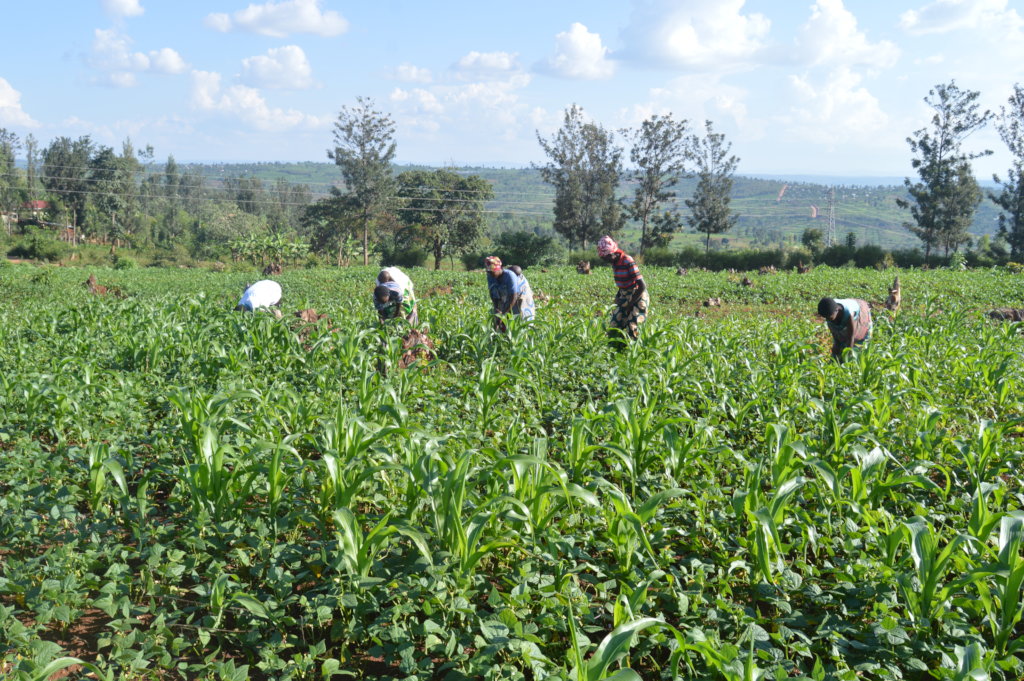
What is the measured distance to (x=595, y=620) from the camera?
2930 mm

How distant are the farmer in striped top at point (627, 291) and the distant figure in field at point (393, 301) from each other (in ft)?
7.88

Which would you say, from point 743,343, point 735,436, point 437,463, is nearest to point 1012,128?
point 743,343

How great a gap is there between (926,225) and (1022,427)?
126ft

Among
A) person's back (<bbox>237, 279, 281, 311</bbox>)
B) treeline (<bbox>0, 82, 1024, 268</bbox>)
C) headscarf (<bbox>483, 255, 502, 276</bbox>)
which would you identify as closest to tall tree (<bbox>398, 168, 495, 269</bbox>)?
treeline (<bbox>0, 82, 1024, 268</bbox>)

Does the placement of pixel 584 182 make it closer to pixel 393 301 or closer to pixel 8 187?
pixel 393 301

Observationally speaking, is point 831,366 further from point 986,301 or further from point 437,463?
point 986,301

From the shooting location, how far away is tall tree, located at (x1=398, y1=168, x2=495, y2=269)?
161 feet

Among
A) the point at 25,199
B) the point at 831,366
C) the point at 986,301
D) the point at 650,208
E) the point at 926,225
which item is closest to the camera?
the point at 831,366

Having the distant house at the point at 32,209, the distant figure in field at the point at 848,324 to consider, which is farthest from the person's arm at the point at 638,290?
the distant house at the point at 32,209

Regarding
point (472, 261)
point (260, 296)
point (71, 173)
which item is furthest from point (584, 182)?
point (71, 173)

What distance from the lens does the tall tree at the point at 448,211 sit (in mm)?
49156

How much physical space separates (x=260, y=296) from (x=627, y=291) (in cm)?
529

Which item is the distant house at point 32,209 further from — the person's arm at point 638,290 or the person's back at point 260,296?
the person's arm at point 638,290

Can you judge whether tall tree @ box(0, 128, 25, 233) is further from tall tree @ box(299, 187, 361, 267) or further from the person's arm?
the person's arm
